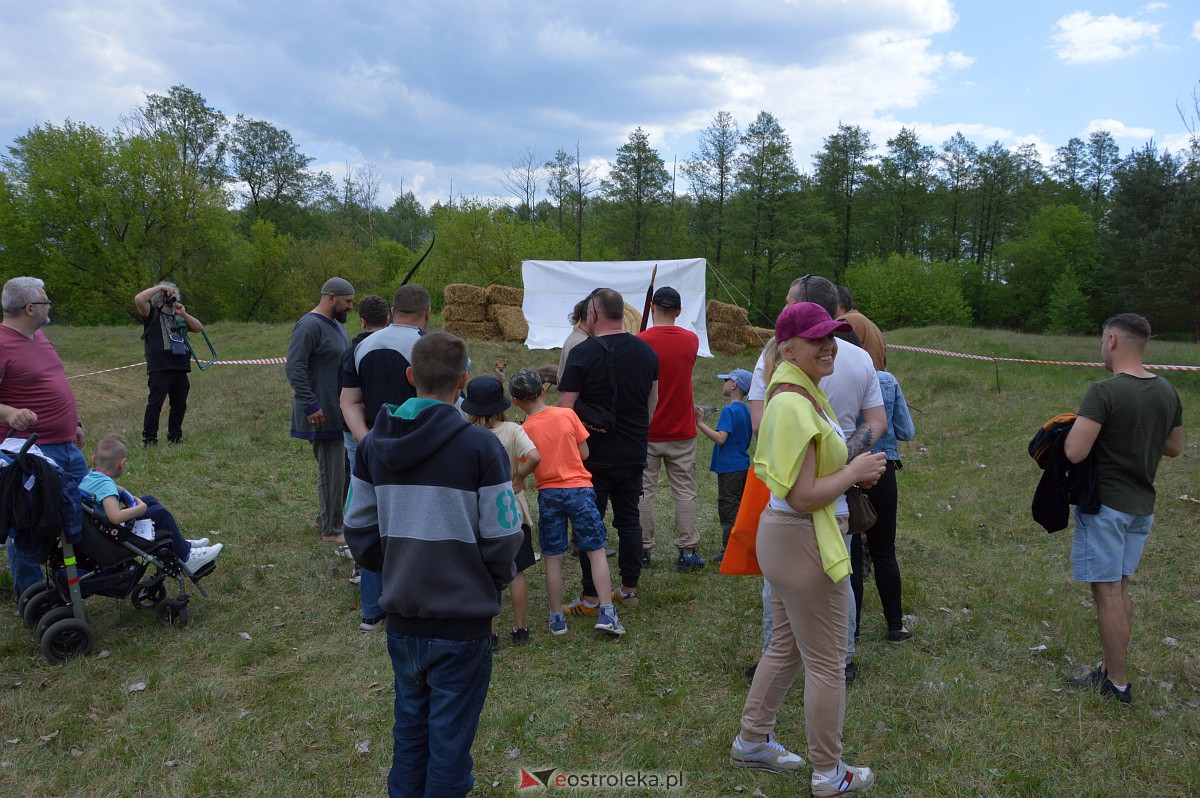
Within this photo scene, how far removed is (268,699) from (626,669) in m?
1.87

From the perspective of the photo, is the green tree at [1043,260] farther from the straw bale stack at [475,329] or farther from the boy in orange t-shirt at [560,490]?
the boy in orange t-shirt at [560,490]

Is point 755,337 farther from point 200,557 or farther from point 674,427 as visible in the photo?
point 200,557

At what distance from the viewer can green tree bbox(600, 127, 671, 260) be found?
38281mm

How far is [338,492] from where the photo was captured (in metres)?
5.91

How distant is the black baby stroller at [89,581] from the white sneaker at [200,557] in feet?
0.25

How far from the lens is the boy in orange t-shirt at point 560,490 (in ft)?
14.1

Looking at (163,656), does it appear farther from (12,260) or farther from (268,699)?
(12,260)

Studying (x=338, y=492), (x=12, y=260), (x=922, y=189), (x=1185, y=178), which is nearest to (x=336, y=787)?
(x=338, y=492)

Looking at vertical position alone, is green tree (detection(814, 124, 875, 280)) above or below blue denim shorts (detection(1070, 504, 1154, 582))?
above

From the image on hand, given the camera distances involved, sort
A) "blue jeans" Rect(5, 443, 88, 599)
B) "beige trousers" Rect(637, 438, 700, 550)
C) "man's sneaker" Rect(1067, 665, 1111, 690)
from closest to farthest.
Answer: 1. "man's sneaker" Rect(1067, 665, 1111, 690)
2. "blue jeans" Rect(5, 443, 88, 599)
3. "beige trousers" Rect(637, 438, 700, 550)

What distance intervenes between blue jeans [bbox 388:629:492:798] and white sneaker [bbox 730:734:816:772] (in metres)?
1.26

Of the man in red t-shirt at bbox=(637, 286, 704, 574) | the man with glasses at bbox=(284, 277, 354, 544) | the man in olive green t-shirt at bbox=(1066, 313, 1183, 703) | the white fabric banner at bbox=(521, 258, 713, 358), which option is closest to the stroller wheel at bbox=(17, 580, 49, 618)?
the man with glasses at bbox=(284, 277, 354, 544)

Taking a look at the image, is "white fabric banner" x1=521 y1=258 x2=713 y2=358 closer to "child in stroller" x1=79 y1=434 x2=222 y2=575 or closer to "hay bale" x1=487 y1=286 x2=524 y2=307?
"hay bale" x1=487 y1=286 x2=524 y2=307

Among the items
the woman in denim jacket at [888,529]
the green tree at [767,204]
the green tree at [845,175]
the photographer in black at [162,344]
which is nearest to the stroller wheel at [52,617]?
the woman in denim jacket at [888,529]
